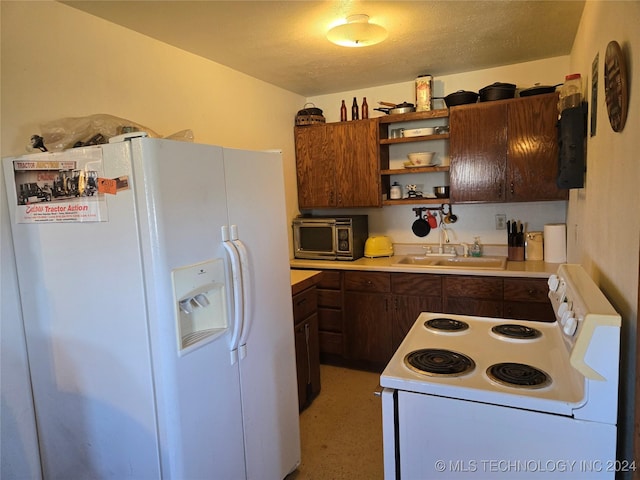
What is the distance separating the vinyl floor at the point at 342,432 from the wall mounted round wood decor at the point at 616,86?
195 cm

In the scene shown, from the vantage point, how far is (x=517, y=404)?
3.76 ft

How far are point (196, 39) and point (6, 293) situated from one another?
5.32 ft

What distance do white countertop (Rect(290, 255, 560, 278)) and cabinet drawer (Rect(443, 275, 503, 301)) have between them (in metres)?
0.04

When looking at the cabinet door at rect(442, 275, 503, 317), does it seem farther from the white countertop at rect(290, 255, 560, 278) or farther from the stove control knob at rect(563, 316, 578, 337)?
the stove control knob at rect(563, 316, 578, 337)

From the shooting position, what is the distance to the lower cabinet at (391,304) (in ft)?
8.97

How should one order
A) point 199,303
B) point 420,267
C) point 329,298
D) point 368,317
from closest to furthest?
1. point 199,303
2. point 420,267
3. point 368,317
4. point 329,298

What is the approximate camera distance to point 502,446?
1.18 meters

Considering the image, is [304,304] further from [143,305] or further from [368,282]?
[143,305]

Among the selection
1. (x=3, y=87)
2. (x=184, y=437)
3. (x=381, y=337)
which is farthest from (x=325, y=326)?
(x=3, y=87)

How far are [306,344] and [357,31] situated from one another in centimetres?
192

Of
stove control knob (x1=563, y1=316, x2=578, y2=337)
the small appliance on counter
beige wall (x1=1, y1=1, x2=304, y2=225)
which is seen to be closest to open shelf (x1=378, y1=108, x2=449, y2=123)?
the small appliance on counter

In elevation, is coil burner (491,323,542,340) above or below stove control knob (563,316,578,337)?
below

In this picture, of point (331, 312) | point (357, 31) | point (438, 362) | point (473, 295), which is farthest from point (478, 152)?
point (438, 362)

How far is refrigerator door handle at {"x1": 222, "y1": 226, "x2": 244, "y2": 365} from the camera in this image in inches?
63.8
